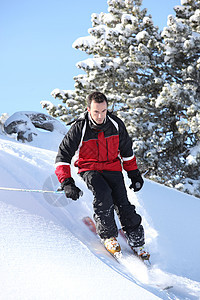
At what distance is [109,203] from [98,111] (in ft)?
3.03

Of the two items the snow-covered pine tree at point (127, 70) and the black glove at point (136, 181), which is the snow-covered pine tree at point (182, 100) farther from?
the black glove at point (136, 181)

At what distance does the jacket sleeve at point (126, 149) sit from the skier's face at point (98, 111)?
354 mm

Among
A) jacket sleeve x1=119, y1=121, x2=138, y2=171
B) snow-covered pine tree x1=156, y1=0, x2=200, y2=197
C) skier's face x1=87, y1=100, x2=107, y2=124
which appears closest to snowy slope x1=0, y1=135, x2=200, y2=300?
jacket sleeve x1=119, y1=121, x2=138, y2=171

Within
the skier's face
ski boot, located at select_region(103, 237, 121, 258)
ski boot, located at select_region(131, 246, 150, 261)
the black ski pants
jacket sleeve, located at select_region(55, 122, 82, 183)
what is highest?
the skier's face

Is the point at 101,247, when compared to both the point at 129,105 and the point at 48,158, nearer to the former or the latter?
the point at 48,158

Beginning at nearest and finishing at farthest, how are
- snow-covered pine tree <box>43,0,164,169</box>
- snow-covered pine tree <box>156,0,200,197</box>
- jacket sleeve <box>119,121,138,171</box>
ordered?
jacket sleeve <box>119,121,138,171</box>, snow-covered pine tree <box>156,0,200,197</box>, snow-covered pine tree <box>43,0,164,169</box>

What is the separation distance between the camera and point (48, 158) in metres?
4.98

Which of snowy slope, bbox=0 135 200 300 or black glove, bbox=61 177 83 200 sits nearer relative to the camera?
snowy slope, bbox=0 135 200 300

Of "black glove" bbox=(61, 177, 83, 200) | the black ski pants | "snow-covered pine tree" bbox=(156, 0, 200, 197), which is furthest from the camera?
"snow-covered pine tree" bbox=(156, 0, 200, 197)

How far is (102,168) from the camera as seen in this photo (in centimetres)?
340

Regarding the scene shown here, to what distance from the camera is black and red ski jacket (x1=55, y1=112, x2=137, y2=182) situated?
3.30 m

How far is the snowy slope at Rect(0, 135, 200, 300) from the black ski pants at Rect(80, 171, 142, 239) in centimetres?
21

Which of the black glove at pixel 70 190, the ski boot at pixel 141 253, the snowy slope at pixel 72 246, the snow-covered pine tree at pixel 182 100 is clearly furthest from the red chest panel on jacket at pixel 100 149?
the snow-covered pine tree at pixel 182 100

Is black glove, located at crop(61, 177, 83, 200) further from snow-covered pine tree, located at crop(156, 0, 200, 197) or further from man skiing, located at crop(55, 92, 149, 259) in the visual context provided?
snow-covered pine tree, located at crop(156, 0, 200, 197)
